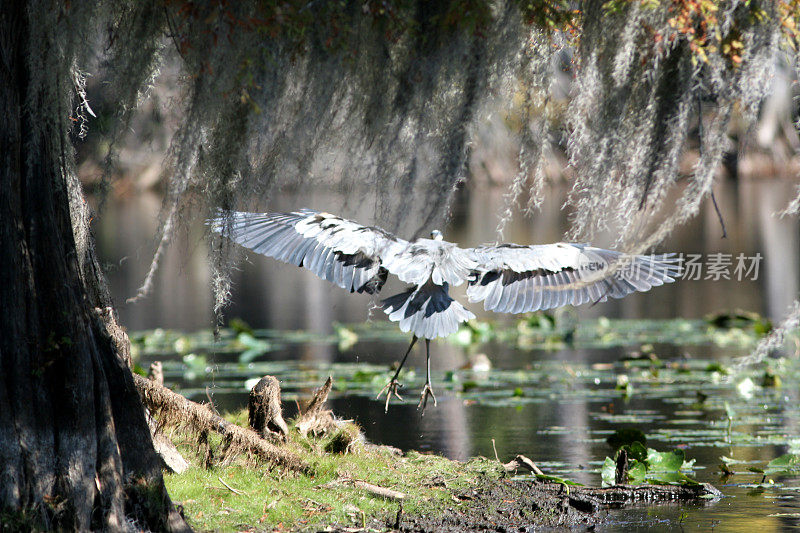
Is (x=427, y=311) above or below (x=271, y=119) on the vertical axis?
below

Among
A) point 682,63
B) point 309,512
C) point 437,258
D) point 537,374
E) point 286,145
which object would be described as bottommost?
point 309,512

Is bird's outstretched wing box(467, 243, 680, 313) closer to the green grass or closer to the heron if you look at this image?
the heron

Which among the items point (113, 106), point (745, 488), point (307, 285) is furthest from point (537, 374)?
point (307, 285)

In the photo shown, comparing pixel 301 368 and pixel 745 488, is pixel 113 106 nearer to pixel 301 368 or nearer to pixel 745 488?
pixel 745 488

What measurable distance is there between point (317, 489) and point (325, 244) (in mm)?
1201

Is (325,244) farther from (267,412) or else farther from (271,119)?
(271,119)

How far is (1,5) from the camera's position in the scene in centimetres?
352

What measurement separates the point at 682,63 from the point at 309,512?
8.24 ft

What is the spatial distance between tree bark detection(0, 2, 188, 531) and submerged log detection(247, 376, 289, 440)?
1.38m

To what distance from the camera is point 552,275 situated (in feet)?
17.1

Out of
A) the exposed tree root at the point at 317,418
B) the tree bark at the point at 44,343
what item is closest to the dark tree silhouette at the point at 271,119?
the tree bark at the point at 44,343

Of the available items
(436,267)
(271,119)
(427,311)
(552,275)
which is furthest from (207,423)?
(552,275)

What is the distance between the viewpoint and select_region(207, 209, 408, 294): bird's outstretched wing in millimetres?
4875

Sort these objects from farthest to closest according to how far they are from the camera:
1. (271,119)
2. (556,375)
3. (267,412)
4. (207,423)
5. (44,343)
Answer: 1. (556,375)
2. (267,412)
3. (207,423)
4. (271,119)
5. (44,343)
